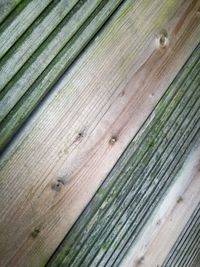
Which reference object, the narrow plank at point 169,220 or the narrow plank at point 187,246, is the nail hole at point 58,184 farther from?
the narrow plank at point 187,246

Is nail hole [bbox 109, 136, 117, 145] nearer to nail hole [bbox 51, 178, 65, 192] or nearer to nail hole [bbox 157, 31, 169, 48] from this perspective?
nail hole [bbox 51, 178, 65, 192]

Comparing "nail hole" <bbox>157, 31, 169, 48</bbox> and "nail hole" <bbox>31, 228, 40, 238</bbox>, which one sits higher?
"nail hole" <bbox>157, 31, 169, 48</bbox>

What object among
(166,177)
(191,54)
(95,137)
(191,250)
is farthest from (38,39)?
(191,250)

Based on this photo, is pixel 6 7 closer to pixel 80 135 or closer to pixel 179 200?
pixel 80 135

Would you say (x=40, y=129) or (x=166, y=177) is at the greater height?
(x=166, y=177)

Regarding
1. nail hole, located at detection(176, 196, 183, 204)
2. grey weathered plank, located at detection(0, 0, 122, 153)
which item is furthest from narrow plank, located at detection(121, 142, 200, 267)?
grey weathered plank, located at detection(0, 0, 122, 153)

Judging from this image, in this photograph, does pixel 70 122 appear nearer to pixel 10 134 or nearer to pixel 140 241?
pixel 10 134

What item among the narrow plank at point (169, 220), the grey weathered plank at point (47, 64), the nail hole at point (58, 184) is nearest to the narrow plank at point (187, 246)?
the narrow plank at point (169, 220)
